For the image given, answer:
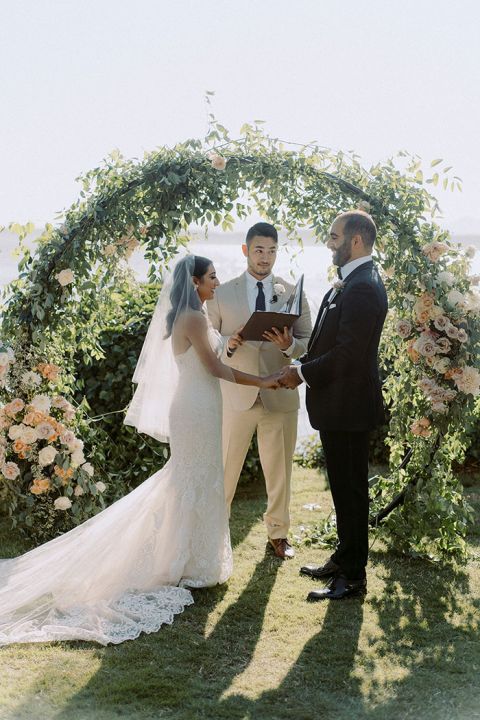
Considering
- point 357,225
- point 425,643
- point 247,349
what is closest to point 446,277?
point 357,225

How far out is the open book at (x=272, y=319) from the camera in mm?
4629

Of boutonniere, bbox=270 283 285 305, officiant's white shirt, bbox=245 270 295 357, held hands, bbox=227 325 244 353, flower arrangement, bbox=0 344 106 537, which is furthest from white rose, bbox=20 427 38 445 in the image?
boutonniere, bbox=270 283 285 305

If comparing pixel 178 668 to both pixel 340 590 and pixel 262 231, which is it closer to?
pixel 340 590

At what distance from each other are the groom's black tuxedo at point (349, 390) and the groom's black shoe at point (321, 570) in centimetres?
23

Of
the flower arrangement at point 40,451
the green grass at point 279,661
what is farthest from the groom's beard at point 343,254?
the flower arrangement at point 40,451

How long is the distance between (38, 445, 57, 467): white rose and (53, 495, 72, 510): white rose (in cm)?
25

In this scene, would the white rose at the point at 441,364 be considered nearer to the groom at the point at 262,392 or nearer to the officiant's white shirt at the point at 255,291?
the groom at the point at 262,392

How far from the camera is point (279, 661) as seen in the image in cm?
384

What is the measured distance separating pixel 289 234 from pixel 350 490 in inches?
71.4

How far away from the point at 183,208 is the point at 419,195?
1.44 meters

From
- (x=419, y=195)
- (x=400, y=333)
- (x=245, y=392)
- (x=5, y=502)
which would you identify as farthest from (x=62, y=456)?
(x=419, y=195)

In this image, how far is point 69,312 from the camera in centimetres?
533

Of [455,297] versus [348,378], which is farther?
[455,297]

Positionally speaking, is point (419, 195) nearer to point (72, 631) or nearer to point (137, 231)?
point (137, 231)
